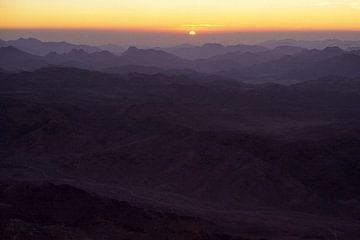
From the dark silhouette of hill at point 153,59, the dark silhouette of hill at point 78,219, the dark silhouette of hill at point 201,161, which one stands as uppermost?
the dark silhouette of hill at point 78,219

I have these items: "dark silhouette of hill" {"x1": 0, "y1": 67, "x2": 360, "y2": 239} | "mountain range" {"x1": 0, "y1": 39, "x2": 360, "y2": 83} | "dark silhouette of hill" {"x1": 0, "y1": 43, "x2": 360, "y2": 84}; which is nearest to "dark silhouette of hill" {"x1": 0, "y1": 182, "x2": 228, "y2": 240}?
"dark silhouette of hill" {"x1": 0, "y1": 67, "x2": 360, "y2": 239}

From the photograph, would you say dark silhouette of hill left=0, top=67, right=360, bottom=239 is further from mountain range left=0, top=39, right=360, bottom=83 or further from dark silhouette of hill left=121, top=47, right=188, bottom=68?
dark silhouette of hill left=121, top=47, right=188, bottom=68

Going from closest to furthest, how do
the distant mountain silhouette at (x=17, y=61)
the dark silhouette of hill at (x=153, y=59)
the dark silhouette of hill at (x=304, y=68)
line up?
the dark silhouette of hill at (x=304, y=68), the distant mountain silhouette at (x=17, y=61), the dark silhouette of hill at (x=153, y=59)

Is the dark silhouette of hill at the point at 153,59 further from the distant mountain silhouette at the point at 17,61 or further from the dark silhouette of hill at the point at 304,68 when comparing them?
the distant mountain silhouette at the point at 17,61

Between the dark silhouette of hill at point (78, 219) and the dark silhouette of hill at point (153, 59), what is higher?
the dark silhouette of hill at point (78, 219)

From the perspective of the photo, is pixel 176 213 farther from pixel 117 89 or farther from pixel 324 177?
pixel 117 89

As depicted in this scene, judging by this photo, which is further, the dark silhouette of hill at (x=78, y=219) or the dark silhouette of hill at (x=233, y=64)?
the dark silhouette of hill at (x=233, y=64)

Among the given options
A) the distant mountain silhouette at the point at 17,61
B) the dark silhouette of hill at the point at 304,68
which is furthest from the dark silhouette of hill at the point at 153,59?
the distant mountain silhouette at the point at 17,61

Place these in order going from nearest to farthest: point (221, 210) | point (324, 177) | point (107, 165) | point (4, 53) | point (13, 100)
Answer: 1. point (221, 210)
2. point (324, 177)
3. point (107, 165)
4. point (13, 100)
5. point (4, 53)

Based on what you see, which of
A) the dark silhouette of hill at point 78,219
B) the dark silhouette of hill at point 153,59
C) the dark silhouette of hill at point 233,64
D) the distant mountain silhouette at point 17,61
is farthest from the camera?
the dark silhouette of hill at point 153,59

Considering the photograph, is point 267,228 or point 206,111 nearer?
point 267,228

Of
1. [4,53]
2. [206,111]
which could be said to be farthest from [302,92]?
[4,53]
